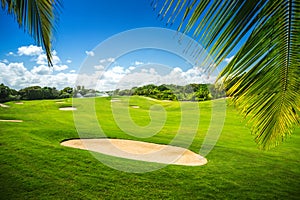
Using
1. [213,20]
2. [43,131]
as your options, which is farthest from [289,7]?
[43,131]

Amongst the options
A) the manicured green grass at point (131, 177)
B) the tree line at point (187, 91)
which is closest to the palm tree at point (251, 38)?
the tree line at point (187, 91)

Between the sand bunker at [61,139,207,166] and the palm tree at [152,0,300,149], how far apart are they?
16.8 ft

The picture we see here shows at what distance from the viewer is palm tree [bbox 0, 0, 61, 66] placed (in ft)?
7.11

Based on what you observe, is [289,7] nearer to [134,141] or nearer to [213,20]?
[213,20]

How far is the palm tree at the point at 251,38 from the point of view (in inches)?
26.6

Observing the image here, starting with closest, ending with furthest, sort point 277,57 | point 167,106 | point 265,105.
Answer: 1. point 277,57
2. point 265,105
3. point 167,106

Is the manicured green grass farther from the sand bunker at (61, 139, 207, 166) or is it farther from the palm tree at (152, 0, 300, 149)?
the palm tree at (152, 0, 300, 149)

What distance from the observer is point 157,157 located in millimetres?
6457

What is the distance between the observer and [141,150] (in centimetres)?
729

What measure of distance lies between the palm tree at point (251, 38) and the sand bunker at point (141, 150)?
5117 mm

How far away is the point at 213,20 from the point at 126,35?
595cm

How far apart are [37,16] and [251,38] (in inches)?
86.2

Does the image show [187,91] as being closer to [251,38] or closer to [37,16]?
[37,16]

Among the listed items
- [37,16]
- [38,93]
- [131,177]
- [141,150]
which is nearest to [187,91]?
[141,150]
